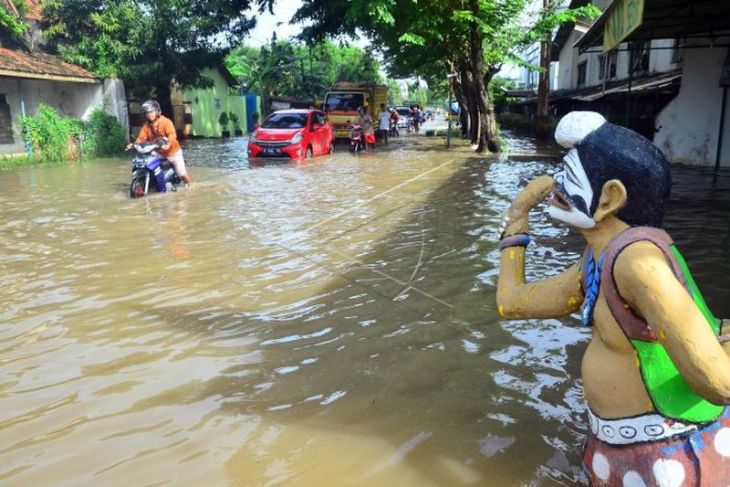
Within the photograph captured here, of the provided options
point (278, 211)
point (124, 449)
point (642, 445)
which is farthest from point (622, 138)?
point (278, 211)

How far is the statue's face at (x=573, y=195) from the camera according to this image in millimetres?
1733

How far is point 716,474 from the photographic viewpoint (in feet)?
5.22

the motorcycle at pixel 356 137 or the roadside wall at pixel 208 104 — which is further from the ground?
the roadside wall at pixel 208 104

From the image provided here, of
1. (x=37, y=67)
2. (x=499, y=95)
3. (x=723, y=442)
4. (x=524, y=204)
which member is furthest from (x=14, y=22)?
(x=499, y=95)

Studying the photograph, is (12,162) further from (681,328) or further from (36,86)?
(681,328)

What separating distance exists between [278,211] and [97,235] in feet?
8.87

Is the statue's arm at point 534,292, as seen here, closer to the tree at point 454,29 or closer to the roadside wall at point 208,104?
the tree at point 454,29

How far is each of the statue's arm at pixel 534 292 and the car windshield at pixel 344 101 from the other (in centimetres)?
2304

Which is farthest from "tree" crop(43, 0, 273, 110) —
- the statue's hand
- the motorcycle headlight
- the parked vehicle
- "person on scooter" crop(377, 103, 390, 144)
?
the statue's hand

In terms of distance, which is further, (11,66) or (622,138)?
(11,66)

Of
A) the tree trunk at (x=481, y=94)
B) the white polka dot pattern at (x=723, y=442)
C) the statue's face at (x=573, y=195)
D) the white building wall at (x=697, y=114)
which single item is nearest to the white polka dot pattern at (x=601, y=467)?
the white polka dot pattern at (x=723, y=442)

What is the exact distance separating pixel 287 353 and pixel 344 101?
2189cm

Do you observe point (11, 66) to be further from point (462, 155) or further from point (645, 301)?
point (645, 301)

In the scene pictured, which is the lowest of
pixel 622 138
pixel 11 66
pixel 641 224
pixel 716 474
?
pixel 716 474
